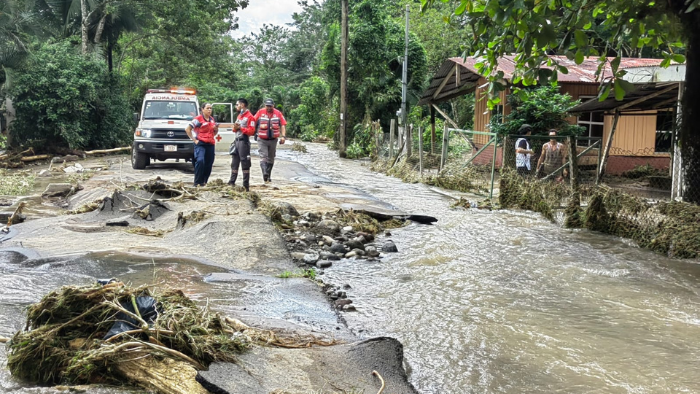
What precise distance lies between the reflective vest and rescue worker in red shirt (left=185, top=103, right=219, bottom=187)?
4.72 ft

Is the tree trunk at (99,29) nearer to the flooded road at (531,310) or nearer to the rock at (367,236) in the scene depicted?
the flooded road at (531,310)

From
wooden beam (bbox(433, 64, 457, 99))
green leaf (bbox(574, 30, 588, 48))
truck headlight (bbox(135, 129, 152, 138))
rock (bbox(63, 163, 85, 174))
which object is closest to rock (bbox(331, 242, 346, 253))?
green leaf (bbox(574, 30, 588, 48))

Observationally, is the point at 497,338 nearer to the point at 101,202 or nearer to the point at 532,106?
the point at 101,202

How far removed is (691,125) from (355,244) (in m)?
5.11

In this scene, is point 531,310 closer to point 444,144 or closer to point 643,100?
point 643,100

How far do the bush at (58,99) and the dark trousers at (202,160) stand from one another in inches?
504

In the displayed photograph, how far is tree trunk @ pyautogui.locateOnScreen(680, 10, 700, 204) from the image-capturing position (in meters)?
9.05

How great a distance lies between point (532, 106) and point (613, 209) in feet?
17.5

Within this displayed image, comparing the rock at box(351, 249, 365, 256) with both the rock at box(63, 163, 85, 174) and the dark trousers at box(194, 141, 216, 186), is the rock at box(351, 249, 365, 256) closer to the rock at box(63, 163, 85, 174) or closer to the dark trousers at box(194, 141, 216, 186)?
the dark trousers at box(194, 141, 216, 186)

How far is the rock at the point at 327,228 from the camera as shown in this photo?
953 centimetres

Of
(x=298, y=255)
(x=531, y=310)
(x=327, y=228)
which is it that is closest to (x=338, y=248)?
(x=298, y=255)

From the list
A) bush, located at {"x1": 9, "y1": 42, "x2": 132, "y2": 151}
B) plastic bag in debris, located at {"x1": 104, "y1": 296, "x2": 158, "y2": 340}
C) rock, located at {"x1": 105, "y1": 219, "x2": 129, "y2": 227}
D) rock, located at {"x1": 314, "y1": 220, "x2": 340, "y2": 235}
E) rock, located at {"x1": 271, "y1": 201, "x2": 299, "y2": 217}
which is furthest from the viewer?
bush, located at {"x1": 9, "y1": 42, "x2": 132, "y2": 151}

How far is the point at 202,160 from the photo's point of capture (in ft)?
39.4

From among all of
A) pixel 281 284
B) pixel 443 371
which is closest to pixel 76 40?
pixel 281 284
